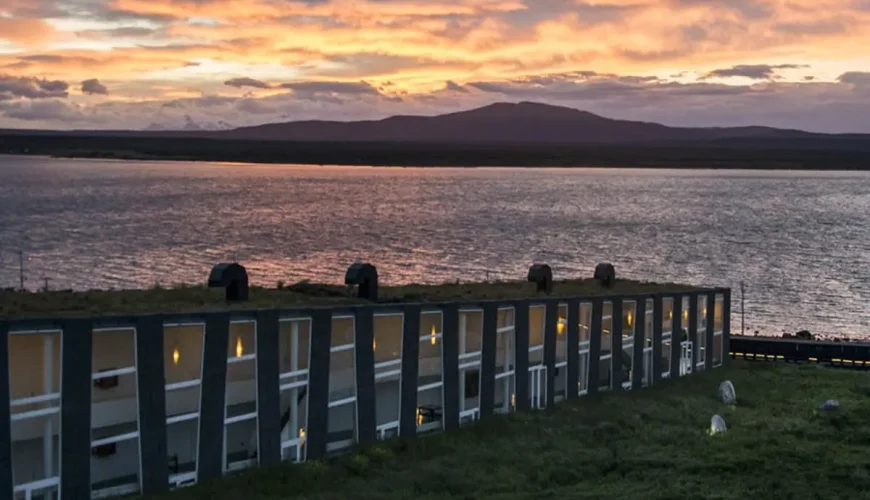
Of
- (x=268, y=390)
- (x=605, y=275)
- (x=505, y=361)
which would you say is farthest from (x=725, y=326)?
(x=268, y=390)

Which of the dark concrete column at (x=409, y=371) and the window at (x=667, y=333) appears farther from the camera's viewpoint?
the window at (x=667, y=333)

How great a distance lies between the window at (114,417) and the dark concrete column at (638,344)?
64.5 feet

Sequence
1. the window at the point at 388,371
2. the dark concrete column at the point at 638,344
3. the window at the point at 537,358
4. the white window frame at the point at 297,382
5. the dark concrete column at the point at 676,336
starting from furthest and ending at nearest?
1. the dark concrete column at the point at 676,336
2. the dark concrete column at the point at 638,344
3. the window at the point at 537,358
4. the window at the point at 388,371
5. the white window frame at the point at 297,382

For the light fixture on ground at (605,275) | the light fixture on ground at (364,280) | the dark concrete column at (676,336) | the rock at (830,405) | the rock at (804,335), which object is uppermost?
the light fixture on ground at (364,280)

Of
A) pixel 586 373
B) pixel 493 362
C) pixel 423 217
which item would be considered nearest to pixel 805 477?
pixel 493 362

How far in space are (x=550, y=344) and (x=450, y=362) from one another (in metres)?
4.82

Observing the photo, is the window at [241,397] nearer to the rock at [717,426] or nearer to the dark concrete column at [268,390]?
the dark concrete column at [268,390]

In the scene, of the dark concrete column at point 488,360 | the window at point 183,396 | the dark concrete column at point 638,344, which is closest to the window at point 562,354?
the dark concrete column at point 488,360

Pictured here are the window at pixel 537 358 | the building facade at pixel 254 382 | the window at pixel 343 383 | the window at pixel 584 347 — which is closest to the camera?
the building facade at pixel 254 382

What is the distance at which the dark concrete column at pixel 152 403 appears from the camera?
2105cm

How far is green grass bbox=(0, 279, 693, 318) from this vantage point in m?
23.2

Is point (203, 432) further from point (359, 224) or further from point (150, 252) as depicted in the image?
point (359, 224)

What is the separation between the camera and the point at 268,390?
23.8 meters

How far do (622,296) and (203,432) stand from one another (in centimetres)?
1737
